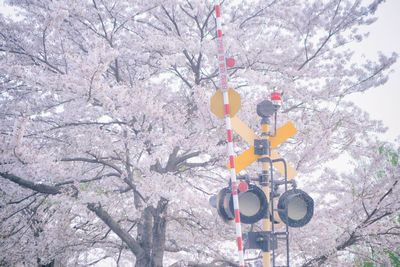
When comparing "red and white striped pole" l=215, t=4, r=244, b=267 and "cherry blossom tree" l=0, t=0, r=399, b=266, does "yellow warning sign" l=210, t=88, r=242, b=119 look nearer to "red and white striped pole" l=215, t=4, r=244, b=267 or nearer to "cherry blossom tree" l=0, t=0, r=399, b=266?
"red and white striped pole" l=215, t=4, r=244, b=267

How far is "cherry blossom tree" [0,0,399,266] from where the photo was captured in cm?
554

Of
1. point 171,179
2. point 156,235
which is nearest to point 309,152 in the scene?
point 171,179

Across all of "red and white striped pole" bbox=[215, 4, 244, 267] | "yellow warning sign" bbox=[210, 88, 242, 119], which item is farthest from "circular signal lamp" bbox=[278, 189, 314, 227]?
"yellow warning sign" bbox=[210, 88, 242, 119]

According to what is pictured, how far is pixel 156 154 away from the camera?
6133mm

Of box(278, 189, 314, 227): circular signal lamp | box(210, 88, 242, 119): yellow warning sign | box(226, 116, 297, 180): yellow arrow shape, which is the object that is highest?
box(210, 88, 242, 119): yellow warning sign

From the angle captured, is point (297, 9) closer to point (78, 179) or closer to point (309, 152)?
point (309, 152)

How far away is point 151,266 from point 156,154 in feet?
8.64

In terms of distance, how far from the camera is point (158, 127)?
7.83 m

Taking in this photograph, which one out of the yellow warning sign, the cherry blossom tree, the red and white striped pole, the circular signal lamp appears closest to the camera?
the red and white striped pole

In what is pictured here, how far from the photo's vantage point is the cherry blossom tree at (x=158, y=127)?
554 centimetres

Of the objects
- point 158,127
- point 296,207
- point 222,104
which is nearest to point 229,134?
point 222,104

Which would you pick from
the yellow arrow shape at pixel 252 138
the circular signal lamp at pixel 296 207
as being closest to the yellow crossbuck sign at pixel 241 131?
the yellow arrow shape at pixel 252 138

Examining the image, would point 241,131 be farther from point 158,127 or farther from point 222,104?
point 158,127

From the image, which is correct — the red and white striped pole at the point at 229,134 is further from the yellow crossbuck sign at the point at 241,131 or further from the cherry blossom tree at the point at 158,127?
the cherry blossom tree at the point at 158,127
